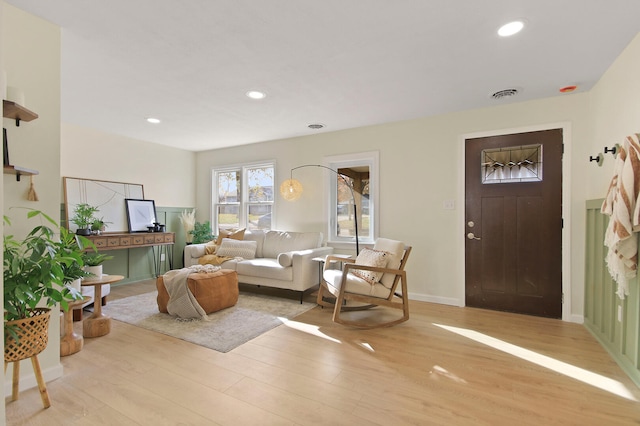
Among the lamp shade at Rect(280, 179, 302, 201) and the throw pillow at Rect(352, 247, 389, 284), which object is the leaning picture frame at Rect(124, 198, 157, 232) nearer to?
the lamp shade at Rect(280, 179, 302, 201)

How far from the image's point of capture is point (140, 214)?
16.1ft

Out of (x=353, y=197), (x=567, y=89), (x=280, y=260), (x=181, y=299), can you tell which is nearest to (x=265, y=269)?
(x=280, y=260)

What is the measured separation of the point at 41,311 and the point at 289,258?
240 cm

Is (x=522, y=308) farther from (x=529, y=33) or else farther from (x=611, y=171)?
(x=529, y=33)

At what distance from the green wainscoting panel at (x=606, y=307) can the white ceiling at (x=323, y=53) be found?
4.64 ft

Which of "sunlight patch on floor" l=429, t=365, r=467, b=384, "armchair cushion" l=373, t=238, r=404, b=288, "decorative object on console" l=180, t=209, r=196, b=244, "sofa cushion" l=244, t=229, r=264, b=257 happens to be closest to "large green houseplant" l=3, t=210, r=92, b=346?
"sunlight patch on floor" l=429, t=365, r=467, b=384

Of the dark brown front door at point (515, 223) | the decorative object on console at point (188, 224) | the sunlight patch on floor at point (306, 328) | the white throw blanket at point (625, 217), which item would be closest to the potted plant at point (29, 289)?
the sunlight patch on floor at point (306, 328)

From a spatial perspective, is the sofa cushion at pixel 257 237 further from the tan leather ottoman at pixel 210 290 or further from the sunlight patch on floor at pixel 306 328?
the sunlight patch on floor at pixel 306 328

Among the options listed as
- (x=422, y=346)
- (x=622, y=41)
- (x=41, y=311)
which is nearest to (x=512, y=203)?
(x=622, y=41)

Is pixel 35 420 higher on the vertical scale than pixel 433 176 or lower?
lower

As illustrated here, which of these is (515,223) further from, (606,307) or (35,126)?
(35,126)

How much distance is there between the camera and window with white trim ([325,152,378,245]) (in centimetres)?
429

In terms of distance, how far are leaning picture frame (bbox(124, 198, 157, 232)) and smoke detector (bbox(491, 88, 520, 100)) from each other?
5170 mm

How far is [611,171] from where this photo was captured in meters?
2.51
